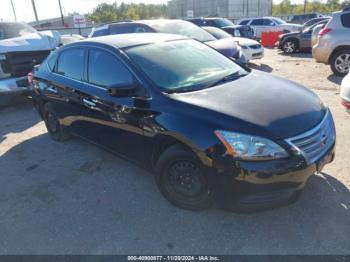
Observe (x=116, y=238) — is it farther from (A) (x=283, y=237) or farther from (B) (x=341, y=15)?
(B) (x=341, y=15)

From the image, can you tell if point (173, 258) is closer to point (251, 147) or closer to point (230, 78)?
point (251, 147)

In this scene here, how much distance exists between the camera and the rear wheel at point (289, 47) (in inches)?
554

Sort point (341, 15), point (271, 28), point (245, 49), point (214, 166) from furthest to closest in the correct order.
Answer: point (271, 28) → point (245, 49) → point (341, 15) → point (214, 166)

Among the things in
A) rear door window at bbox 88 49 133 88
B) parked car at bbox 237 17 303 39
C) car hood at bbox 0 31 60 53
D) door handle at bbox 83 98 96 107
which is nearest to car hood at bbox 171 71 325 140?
rear door window at bbox 88 49 133 88

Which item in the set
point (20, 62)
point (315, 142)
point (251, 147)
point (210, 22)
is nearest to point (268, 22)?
point (210, 22)

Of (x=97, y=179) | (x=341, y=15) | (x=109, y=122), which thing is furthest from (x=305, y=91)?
(x=341, y=15)

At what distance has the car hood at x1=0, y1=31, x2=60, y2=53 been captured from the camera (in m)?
7.11

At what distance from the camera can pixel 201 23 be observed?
14406mm

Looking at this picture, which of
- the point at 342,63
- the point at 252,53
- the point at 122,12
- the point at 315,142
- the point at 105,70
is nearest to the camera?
the point at 315,142

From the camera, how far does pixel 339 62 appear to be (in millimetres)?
8297

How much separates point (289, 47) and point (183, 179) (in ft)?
42.8

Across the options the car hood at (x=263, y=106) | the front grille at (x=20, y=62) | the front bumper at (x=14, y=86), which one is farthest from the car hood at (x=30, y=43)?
the car hood at (x=263, y=106)

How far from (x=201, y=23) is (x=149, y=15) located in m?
75.8

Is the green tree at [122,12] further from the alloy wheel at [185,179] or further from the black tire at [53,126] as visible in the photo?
the alloy wheel at [185,179]
